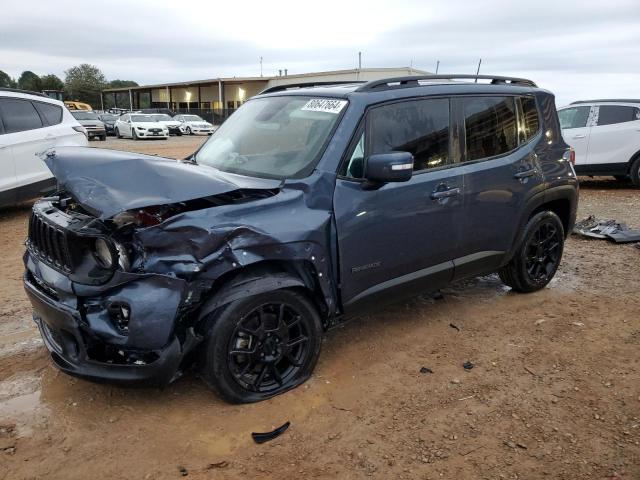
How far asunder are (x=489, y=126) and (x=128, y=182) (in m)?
2.86

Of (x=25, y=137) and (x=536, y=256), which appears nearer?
(x=536, y=256)

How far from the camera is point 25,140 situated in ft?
25.5

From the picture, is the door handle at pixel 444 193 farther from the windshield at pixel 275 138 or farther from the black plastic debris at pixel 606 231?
the black plastic debris at pixel 606 231

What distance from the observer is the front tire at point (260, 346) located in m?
2.85

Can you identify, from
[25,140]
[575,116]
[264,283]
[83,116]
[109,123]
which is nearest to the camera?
[264,283]

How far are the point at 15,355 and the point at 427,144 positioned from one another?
3312 millimetres

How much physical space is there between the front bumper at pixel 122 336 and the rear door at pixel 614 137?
35.2 ft

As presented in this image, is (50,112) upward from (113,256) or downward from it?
upward

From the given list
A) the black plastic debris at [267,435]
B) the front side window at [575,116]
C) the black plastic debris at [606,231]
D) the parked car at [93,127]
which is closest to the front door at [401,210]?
the black plastic debris at [267,435]

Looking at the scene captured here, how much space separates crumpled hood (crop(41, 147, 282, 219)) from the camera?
8.66 ft

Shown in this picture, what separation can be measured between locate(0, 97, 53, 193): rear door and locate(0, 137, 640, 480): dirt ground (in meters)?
4.04

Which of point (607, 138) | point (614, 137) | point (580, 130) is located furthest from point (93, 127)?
point (614, 137)

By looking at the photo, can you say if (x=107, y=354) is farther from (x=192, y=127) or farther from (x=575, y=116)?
(x=192, y=127)

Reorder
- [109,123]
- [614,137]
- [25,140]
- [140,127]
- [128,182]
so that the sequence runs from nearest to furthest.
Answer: [128,182] < [25,140] < [614,137] < [140,127] < [109,123]
